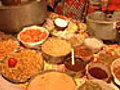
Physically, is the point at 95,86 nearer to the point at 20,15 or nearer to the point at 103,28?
the point at 103,28

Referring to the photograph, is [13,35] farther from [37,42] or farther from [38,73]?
[38,73]

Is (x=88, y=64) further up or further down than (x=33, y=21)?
further down

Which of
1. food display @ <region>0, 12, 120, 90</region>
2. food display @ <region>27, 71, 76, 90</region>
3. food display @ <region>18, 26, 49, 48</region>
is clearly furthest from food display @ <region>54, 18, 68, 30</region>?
food display @ <region>27, 71, 76, 90</region>

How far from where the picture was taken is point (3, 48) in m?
1.80

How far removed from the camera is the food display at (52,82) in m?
1.40

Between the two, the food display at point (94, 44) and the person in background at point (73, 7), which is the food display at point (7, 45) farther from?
the person in background at point (73, 7)

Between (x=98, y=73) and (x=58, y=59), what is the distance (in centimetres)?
37

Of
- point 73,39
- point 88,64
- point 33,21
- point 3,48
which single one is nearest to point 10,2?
point 33,21

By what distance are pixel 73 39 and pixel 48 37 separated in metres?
0.29

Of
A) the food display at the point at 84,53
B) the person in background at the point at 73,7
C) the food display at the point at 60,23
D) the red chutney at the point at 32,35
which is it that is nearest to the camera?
the food display at the point at 84,53

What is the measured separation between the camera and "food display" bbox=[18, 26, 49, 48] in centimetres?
183

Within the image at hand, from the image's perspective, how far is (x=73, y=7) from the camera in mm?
2666

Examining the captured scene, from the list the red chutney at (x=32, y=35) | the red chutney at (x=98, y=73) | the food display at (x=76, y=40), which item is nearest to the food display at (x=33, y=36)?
the red chutney at (x=32, y=35)

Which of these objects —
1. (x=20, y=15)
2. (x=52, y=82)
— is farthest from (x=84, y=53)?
(x=20, y=15)
